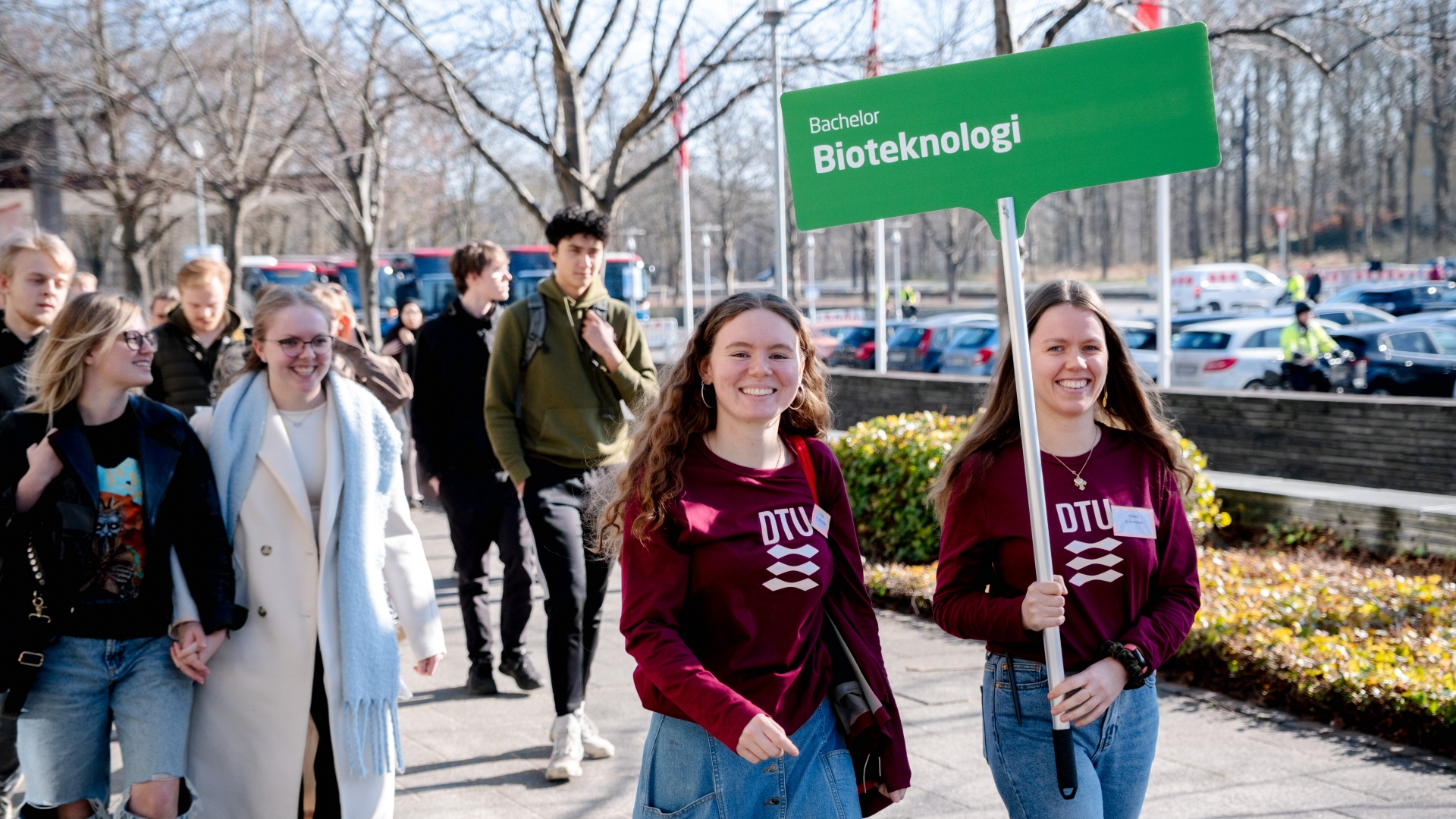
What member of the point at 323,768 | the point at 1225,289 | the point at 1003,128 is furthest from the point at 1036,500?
the point at 1225,289

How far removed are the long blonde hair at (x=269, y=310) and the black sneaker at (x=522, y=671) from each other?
2630mm

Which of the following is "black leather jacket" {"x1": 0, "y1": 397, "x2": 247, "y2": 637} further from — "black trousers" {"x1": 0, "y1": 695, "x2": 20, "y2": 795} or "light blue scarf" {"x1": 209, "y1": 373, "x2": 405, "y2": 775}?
"black trousers" {"x1": 0, "y1": 695, "x2": 20, "y2": 795}

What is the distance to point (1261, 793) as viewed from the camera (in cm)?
467

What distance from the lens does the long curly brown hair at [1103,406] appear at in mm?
3117

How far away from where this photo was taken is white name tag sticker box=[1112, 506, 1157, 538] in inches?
115

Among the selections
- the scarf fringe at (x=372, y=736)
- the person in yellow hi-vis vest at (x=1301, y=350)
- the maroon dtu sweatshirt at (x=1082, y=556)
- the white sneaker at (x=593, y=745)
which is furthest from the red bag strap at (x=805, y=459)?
the person in yellow hi-vis vest at (x=1301, y=350)

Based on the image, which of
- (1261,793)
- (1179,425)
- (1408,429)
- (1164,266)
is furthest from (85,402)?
(1164,266)

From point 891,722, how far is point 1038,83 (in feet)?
5.00

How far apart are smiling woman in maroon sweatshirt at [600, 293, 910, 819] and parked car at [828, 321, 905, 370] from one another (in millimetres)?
23888

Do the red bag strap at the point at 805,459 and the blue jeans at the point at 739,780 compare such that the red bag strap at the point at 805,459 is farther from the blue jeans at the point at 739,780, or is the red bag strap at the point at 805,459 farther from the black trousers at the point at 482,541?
the black trousers at the point at 482,541

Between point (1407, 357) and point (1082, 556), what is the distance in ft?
57.6

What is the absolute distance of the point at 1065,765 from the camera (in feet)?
9.16

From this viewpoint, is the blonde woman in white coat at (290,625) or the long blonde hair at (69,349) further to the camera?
the blonde woman in white coat at (290,625)

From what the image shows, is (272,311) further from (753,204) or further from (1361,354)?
(753,204)
